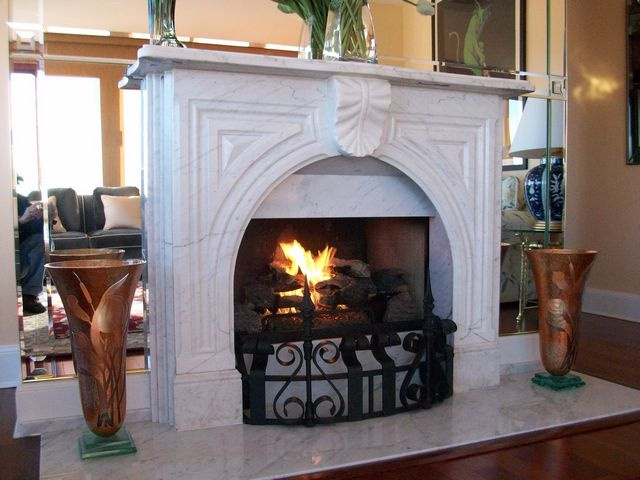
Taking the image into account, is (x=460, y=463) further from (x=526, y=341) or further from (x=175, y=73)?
(x=175, y=73)

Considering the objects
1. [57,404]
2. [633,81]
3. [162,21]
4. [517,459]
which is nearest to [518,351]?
[517,459]

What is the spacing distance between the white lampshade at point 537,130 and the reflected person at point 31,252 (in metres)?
2.01

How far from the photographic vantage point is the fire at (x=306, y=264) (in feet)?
8.74

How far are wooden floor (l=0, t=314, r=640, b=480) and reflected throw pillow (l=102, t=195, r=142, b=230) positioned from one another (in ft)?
2.54

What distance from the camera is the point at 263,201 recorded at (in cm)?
238

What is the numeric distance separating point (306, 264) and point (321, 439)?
84cm

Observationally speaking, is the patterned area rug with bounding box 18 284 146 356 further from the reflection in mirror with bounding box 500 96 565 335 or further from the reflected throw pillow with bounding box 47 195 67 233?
the reflection in mirror with bounding box 500 96 565 335

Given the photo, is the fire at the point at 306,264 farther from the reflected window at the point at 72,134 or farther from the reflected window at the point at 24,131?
the reflected window at the point at 24,131

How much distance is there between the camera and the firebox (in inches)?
88.5

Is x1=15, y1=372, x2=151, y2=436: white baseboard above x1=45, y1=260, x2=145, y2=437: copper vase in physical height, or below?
below

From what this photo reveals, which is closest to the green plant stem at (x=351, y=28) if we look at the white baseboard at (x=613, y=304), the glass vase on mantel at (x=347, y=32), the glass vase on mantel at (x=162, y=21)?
the glass vase on mantel at (x=347, y=32)

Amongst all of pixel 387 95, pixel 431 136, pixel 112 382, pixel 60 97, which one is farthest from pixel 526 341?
pixel 60 97

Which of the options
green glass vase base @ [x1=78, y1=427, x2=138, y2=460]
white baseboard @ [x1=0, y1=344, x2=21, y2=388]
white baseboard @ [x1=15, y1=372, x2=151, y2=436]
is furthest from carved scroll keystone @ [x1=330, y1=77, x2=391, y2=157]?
white baseboard @ [x1=0, y1=344, x2=21, y2=388]

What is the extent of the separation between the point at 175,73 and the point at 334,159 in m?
0.68
